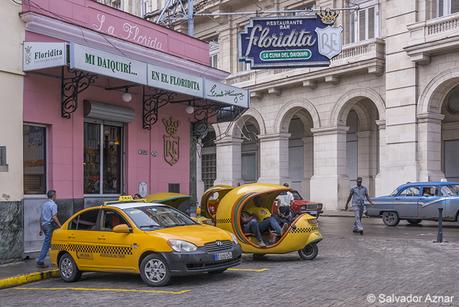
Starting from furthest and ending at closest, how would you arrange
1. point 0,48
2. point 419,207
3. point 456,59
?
1. point 456,59
2. point 419,207
3. point 0,48

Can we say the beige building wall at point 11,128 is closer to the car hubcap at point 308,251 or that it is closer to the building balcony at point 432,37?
the car hubcap at point 308,251

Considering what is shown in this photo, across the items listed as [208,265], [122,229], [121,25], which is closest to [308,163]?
[121,25]

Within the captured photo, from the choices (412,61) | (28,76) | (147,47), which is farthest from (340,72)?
(28,76)

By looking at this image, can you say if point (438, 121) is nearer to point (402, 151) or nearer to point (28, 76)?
point (402, 151)

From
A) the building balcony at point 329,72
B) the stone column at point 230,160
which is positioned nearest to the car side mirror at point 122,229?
the building balcony at point 329,72

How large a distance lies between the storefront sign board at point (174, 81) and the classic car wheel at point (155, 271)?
19.6 feet

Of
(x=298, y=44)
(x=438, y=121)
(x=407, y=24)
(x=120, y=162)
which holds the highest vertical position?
(x=407, y=24)

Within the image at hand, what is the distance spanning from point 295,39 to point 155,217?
30.1ft

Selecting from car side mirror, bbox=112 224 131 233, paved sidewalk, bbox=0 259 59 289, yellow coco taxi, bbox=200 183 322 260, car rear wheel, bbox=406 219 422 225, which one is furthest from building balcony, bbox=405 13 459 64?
paved sidewalk, bbox=0 259 59 289

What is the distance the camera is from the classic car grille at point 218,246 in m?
10.5

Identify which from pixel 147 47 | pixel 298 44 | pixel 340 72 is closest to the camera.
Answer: pixel 147 47

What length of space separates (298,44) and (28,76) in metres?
8.23

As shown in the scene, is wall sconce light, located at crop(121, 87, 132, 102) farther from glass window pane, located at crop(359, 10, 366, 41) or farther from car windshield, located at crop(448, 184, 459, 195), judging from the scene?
glass window pane, located at crop(359, 10, 366, 41)

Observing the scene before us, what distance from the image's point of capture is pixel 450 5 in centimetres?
2642
